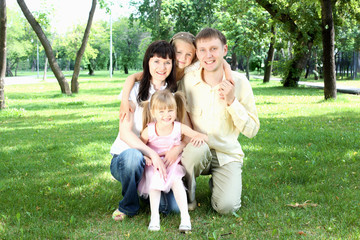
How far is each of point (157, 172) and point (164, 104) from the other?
658 mm

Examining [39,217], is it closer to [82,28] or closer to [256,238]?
[256,238]

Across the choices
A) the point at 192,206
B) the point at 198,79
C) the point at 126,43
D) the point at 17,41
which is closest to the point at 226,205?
the point at 192,206

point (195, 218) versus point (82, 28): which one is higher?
point (82, 28)

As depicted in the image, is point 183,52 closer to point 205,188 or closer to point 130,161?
point 130,161

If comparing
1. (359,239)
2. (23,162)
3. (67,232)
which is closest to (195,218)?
(67,232)

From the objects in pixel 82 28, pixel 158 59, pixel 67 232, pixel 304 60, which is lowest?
pixel 67 232

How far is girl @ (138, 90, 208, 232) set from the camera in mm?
3797

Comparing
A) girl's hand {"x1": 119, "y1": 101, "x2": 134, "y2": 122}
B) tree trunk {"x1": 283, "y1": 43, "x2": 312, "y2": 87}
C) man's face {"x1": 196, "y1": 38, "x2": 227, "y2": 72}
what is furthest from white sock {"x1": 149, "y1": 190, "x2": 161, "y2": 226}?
tree trunk {"x1": 283, "y1": 43, "x2": 312, "y2": 87}

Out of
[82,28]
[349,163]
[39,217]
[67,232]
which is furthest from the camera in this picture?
[82,28]

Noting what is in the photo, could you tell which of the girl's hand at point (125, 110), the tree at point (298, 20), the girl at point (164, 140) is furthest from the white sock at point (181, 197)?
the tree at point (298, 20)

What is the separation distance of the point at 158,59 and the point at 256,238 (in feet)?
6.37

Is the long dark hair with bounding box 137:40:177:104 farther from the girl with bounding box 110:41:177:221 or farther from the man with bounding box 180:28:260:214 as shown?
the man with bounding box 180:28:260:214

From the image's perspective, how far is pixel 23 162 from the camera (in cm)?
620

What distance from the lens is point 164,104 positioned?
382 centimetres
